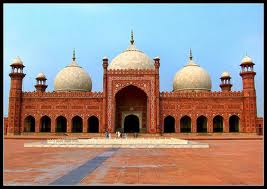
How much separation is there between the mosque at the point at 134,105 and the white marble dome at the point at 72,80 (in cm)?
319

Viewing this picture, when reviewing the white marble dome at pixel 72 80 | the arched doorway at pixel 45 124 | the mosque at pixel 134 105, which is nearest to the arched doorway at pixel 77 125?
the mosque at pixel 134 105

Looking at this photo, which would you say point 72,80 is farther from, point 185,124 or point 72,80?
point 185,124

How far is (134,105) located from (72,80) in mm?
6486

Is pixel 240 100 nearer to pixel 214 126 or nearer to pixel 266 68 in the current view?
pixel 214 126

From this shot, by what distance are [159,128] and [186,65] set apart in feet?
28.4

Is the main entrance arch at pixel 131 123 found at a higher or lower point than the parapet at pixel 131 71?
lower

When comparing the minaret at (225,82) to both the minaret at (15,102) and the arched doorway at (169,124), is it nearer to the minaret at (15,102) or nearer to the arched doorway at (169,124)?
the arched doorway at (169,124)

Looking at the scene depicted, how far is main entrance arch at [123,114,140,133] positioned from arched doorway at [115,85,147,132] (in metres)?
0.79

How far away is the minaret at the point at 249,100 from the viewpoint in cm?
2386

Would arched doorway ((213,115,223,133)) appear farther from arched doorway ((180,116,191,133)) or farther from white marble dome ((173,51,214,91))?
white marble dome ((173,51,214,91))

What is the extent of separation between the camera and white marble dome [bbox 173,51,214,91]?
91.2 feet

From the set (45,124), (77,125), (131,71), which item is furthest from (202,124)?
(45,124)

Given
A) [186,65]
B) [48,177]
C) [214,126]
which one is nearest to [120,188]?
[48,177]

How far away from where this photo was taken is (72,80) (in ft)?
92.9
